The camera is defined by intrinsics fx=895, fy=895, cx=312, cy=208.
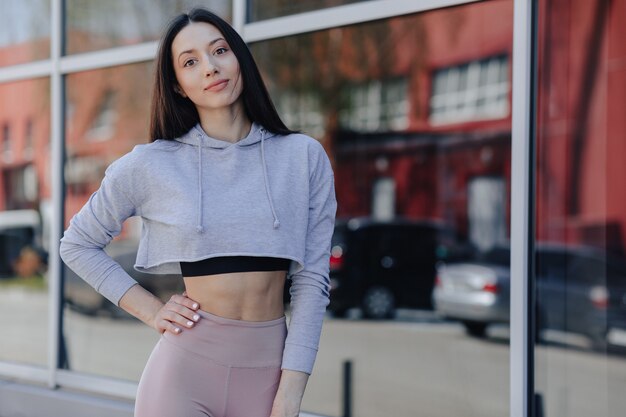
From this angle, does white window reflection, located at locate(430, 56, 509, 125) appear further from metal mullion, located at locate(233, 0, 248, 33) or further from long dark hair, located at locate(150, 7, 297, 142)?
long dark hair, located at locate(150, 7, 297, 142)

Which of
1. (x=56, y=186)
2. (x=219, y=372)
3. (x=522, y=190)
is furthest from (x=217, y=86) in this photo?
(x=56, y=186)

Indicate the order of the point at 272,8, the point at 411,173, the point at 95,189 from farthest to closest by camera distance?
the point at 411,173 → the point at 95,189 → the point at 272,8

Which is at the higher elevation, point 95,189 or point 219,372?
point 95,189

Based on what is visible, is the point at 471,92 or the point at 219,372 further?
the point at 471,92

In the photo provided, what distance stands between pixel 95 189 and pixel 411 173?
6.10m

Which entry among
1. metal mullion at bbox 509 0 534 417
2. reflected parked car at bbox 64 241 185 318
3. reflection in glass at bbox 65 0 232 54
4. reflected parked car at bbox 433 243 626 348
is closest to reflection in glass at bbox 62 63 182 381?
reflected parked car at bbox 64 241 185 318

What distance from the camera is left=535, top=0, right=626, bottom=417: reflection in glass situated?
6203 millimetres

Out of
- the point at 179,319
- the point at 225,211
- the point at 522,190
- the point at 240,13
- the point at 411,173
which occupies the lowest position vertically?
the point at 179,319

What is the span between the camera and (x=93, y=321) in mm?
7664

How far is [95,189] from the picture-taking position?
26.6 ft

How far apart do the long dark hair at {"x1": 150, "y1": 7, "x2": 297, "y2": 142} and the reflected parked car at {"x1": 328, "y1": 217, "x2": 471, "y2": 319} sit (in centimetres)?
937

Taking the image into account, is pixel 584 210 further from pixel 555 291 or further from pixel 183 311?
pixel 183 311

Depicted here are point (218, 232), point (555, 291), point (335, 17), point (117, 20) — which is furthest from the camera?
point (555, 291)

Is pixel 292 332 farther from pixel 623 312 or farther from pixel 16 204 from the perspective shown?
pixel 16 204
